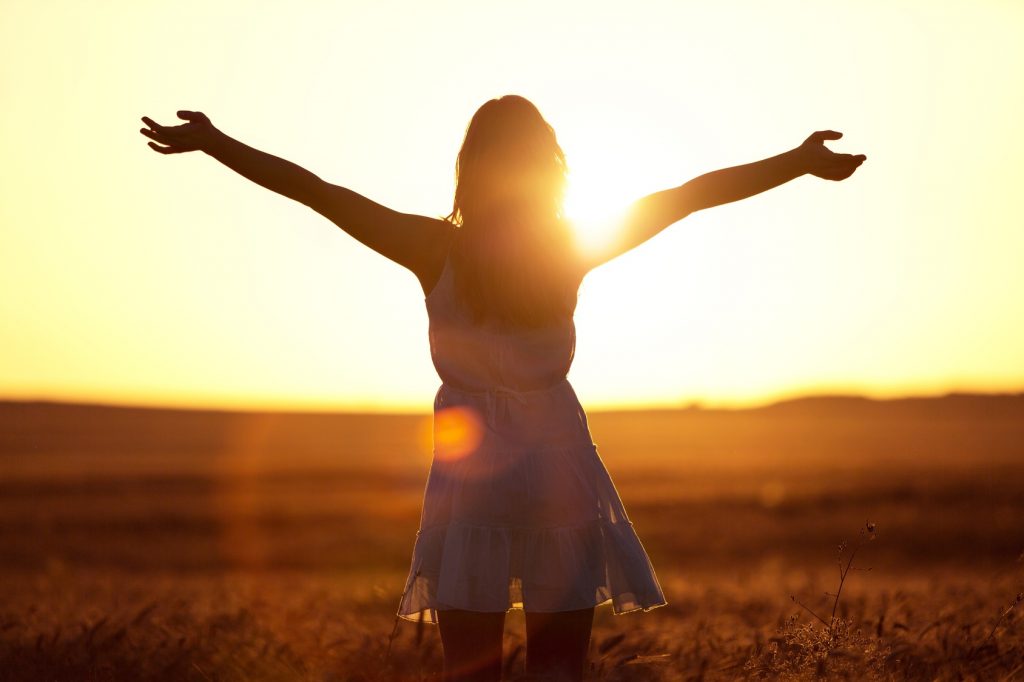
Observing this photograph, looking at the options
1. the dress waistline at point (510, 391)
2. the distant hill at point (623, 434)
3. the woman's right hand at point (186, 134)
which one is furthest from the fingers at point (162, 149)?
the distant hill at point (623, 434)

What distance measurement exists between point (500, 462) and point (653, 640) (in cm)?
257

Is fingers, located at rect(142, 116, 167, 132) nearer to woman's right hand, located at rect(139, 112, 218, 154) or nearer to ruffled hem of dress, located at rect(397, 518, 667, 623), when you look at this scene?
woman's right hand, located at rect(139, 112, 218, 154)

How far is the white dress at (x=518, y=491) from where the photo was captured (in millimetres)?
4781

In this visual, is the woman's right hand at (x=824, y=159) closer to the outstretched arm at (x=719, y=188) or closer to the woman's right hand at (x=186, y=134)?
A: the outstretched arm at (x=719, y=188)

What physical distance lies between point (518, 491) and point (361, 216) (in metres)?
1.01

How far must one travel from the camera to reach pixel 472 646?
480cm

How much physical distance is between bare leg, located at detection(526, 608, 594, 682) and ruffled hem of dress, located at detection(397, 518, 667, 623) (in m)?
0.04

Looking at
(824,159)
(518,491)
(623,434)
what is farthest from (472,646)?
(623,434)

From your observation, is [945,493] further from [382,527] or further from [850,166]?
[850,166]

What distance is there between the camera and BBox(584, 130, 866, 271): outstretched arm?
16.8 feet

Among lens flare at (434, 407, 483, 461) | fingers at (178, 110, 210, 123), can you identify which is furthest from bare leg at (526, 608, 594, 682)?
fingers at (178, 110, 210, 123)

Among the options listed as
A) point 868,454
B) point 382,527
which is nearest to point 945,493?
point 382,527

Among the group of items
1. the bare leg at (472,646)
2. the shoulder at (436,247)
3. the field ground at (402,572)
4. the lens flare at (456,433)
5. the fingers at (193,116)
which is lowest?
the field ground at (402,572)

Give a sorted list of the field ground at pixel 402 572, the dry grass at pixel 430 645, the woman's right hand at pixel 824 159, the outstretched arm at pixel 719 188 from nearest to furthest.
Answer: the outstretched arm at pixel 719 188
the woman's right hand at pixel 824 159
the dry grass at pixel 430 645
the field ground at pixel 402 572
